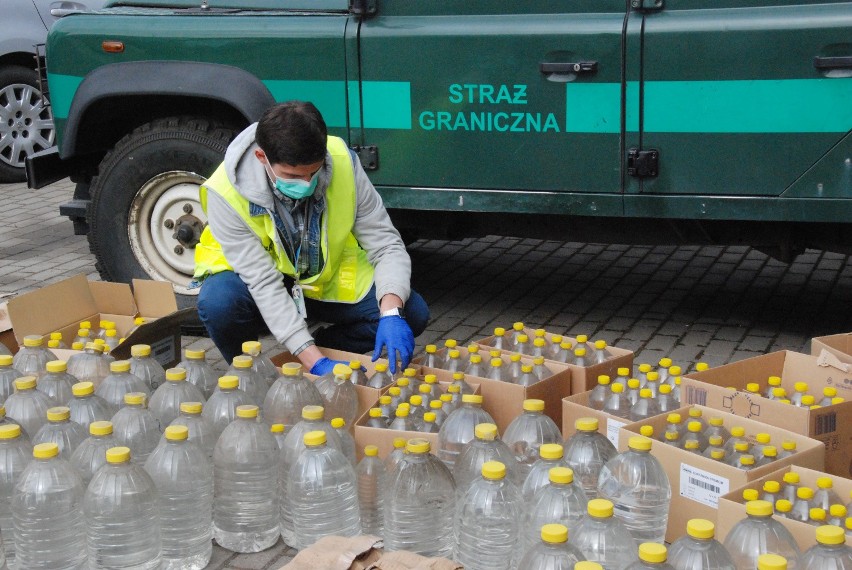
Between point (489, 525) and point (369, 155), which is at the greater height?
point (369, 155)

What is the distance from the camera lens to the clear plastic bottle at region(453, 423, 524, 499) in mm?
3676

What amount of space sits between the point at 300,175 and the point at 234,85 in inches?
68.5

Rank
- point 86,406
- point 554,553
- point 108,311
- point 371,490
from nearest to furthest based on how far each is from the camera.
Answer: point 554,553 → point 371,490 → point 86,406 → point 108,311

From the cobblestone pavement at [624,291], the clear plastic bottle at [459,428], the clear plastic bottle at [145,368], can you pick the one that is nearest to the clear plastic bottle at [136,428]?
the clear plastic bottle at [145,368]

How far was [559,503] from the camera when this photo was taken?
11.2ft

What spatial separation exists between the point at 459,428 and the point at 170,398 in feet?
3.68

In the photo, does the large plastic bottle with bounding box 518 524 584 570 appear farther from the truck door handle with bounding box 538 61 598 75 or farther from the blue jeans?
the truck door handle with bounding box 538 61 598 75

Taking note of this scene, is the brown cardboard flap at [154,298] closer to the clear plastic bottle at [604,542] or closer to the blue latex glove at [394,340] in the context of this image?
the blue latex glove at [394,340]

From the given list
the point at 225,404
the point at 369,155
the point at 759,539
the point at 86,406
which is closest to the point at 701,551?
the point at 759,539

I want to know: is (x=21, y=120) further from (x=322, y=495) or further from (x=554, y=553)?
(x=554, y=553)

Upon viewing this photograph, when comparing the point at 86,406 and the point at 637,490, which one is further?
the point at 86,406

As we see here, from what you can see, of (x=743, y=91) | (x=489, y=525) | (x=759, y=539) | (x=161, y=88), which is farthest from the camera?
(x=161, y=88)

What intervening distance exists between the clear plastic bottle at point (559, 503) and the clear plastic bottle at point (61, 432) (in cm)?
160

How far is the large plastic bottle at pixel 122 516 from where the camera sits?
360cm
